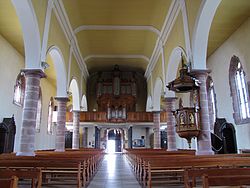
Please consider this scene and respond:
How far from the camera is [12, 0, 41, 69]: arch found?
7.35 metres

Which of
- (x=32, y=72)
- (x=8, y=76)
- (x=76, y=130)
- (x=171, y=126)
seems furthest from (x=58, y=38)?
(x=76, y=130)

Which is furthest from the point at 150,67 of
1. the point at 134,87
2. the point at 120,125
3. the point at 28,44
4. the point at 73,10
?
the point at 28,44

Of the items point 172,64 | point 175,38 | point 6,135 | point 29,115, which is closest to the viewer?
point 29,115

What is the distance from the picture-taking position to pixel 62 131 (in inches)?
500

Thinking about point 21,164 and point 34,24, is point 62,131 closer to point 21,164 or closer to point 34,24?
point 34,24

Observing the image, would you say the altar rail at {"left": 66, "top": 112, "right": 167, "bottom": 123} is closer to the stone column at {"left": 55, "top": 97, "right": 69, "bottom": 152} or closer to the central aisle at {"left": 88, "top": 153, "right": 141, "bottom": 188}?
the stone column at {"left": 55, "top": 97, "right": 69, "bottom": 152}

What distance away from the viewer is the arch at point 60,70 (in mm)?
11208

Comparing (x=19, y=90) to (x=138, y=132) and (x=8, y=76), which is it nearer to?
(x=8, y=76)

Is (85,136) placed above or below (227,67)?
below

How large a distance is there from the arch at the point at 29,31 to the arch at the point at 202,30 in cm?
560

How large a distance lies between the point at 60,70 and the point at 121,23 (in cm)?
456

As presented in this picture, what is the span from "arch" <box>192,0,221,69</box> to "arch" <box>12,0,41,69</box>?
5.60 m

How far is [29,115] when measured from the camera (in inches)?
317

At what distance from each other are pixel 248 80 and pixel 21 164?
33.6ft
